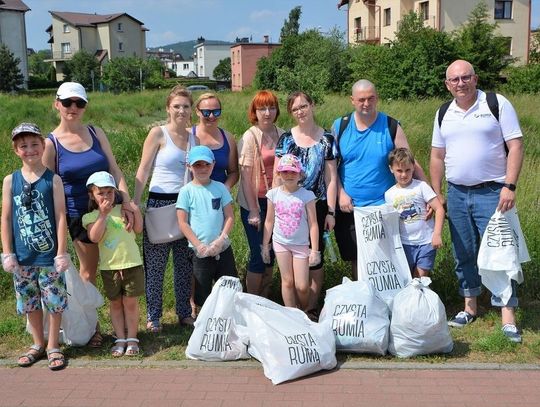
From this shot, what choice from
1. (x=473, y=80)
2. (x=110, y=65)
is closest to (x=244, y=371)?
(x=473, y=80)

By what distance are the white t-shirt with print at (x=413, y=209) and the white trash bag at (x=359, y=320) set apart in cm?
68

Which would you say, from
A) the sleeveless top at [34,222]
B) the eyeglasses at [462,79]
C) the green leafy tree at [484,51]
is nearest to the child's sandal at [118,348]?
the sleeveless top at [34,222]

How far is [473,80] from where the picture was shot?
15.3ft

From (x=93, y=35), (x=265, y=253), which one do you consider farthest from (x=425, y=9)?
(x=93, y=35)

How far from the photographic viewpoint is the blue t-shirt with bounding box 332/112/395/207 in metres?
4.90

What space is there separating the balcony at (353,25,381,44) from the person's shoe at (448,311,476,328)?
45503 millimetres

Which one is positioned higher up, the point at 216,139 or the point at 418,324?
the point at 216,139

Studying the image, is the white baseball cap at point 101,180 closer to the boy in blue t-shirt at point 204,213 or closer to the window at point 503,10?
the boy in blue t-shirt at point 204,213

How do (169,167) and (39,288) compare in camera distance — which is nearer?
(39,288)

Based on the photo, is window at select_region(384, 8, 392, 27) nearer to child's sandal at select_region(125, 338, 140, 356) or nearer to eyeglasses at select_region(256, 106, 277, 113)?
eyeglasses at select_region(256, 106, 277, 113)

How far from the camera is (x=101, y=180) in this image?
4.33 meters

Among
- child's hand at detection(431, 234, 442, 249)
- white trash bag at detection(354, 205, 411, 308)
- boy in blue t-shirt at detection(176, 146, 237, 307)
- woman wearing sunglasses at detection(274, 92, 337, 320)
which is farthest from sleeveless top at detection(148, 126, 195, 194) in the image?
child's hand at detection(431, 234, 442, 249)

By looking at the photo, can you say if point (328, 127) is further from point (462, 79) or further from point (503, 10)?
point (503, 10)

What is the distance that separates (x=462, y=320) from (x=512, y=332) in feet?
1.64
